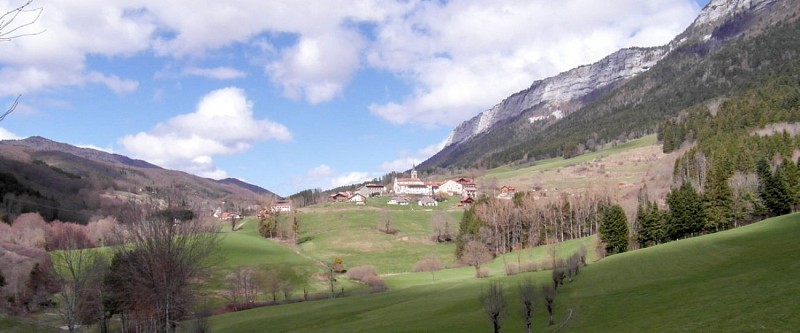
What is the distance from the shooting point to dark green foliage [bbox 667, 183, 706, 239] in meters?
86.1

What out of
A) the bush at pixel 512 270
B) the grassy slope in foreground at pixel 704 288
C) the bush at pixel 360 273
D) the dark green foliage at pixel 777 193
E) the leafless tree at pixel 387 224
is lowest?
the bush at pixel 360 273

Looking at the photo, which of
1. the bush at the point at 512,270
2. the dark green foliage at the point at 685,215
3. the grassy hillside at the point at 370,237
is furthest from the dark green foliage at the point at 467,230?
the dark green foliage at the point at 685,215

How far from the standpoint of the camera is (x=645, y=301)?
37.9m

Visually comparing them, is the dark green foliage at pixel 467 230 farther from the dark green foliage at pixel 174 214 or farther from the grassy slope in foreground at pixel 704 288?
the dark green foliage at pixel 174 214

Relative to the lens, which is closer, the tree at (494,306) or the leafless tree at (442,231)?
the tree at (494,306)

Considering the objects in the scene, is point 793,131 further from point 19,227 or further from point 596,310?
point 19,227

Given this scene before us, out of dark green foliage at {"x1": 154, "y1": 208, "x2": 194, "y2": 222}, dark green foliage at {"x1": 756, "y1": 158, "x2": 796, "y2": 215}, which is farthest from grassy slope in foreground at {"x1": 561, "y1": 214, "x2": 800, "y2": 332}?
dark green foliage at {"x1": 154, "y1": 208, "x2": 194, "y2": 222}

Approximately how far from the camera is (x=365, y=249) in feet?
443

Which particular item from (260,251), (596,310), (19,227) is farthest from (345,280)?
(19,227)

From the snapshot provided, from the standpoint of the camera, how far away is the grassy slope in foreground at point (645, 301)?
29.4 m

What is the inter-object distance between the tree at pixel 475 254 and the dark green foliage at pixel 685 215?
116ft

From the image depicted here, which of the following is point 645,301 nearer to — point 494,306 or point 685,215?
point 494,306

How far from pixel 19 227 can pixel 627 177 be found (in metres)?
187

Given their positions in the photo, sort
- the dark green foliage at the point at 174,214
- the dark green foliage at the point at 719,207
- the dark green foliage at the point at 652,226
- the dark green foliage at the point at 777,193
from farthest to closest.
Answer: the dark green foliage at the point at 652,226 → the dark green foliage at the point at 719,207 → the dark green foliage at the point at 777,193 → the dark green foliage at the point at 174,214
